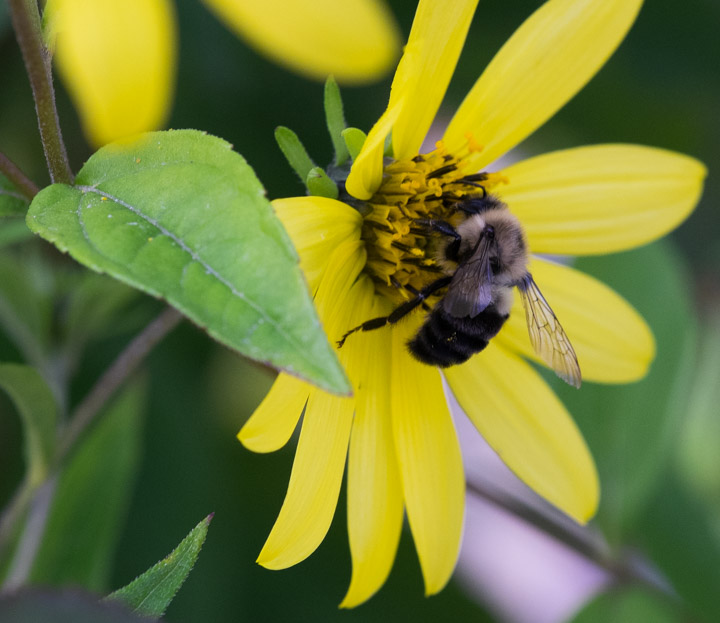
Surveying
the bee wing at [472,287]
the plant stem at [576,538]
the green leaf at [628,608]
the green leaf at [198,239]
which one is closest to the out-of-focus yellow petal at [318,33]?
the green leaf at [198,239]

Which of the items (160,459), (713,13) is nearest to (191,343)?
(160,459)

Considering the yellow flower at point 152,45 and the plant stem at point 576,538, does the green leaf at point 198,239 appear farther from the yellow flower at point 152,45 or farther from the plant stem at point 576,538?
the plant stem at point 576,538

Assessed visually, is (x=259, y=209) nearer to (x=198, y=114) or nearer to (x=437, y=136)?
(x=198, y=114)

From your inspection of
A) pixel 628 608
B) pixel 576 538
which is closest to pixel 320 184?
pixel 576 538

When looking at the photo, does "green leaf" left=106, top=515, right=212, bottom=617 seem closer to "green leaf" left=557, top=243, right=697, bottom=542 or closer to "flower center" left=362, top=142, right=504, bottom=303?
"flower center" left=362, top=142, right=504, bottom=303

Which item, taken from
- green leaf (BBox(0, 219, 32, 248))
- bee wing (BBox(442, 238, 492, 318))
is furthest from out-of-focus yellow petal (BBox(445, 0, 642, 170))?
green leaf (BBox(0, 219, 32, 248))

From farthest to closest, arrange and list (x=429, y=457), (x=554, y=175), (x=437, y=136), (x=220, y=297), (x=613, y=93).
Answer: (x=437, y=136), (x=613, y=93), (x=554, y=175), (x=429, y=457), (x=220, y=297)
